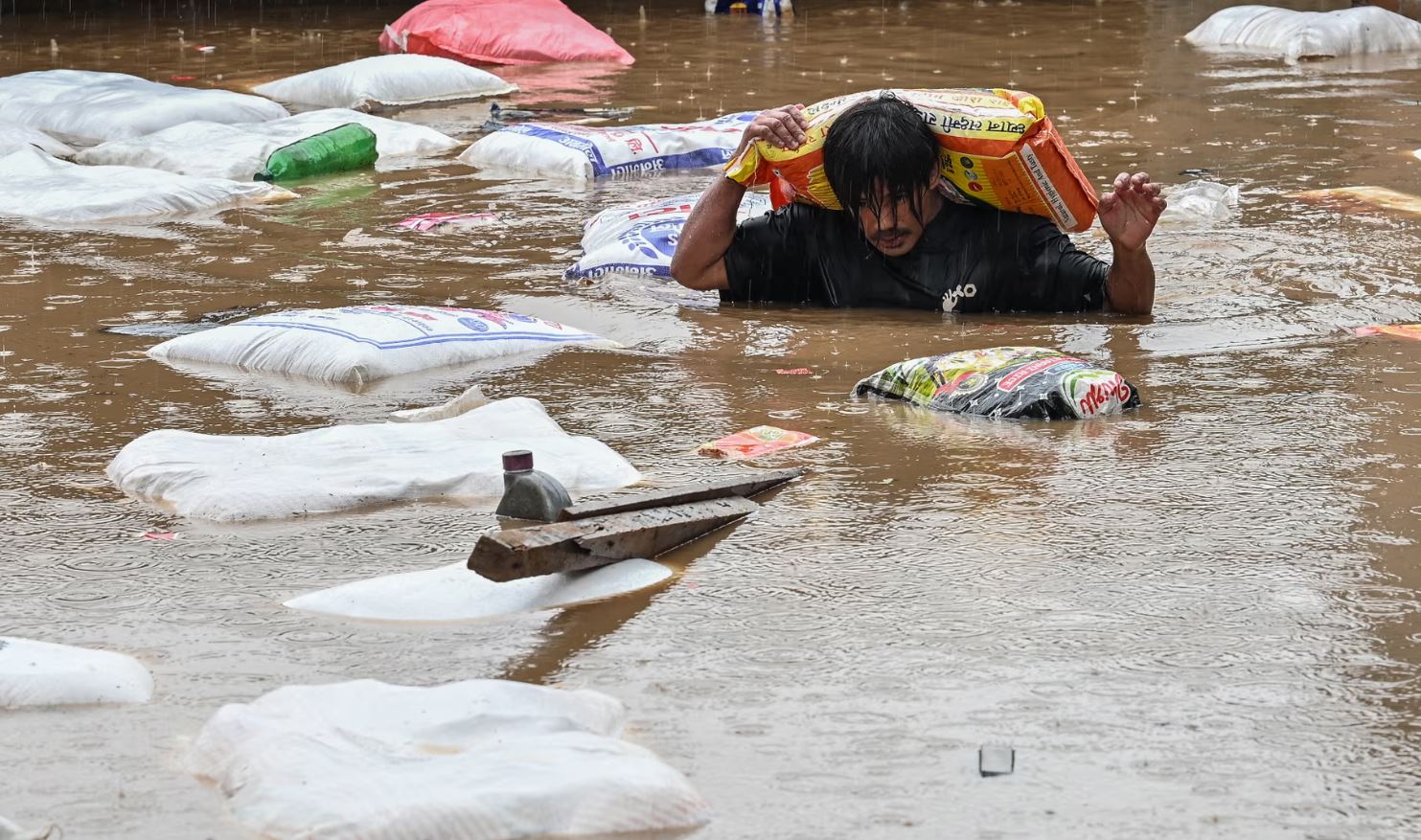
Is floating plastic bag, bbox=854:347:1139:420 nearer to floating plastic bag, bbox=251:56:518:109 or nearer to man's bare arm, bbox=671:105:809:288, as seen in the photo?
man's bare arm, bbox=671:105:809:288

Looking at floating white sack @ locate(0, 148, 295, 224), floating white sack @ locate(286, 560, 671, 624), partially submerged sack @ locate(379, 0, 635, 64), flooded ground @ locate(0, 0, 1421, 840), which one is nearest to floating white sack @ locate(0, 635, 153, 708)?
flooded ground @ locate(0, 0, 1421, 840)

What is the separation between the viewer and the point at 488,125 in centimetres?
845

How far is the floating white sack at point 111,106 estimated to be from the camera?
7.88 meters

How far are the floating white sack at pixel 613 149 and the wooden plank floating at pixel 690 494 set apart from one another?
3916 mm

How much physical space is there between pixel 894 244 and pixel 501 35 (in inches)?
263

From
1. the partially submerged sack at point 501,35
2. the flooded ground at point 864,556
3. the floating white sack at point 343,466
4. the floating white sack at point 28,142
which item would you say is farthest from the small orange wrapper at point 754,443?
the partially submerged sack at point 501,35

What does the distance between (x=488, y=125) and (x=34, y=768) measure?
21.7ft

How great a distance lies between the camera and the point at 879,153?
14.0 ft

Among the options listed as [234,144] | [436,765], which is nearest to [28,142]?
[234,144]

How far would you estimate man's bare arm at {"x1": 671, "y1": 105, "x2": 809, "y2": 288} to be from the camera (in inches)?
174

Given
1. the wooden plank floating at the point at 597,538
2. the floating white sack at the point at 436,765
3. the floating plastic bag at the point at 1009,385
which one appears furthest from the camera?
the floating plastic bag at the point at 1009,385

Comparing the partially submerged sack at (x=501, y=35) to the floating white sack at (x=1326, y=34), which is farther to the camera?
the partially submerged sack at (x=501, y=35)

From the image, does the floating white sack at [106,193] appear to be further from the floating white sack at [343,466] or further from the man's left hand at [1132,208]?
the man's left hand at [1132,208]

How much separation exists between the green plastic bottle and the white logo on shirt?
11.4 feet
